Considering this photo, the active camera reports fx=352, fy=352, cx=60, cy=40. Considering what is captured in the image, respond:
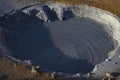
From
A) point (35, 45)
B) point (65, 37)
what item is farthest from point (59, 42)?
Result: point (35, 45)

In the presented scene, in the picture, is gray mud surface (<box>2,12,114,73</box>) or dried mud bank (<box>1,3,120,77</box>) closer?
dried mud bank (<box>1,3,120,77</box>)

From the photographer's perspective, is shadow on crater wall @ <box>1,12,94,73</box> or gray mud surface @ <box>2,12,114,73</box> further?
gray mud surface @ <box>2,12,114,73</box>

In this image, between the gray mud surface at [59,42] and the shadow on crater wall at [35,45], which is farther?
the gray mud surface at [59,42]

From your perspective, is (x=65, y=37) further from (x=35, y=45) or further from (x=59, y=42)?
(x=35, y=45)

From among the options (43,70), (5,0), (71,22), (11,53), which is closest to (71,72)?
(43,70)

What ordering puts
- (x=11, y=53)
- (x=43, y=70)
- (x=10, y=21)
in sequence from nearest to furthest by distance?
(x=43, y=70)
(x=11, y=53)
(x=10, y=21)

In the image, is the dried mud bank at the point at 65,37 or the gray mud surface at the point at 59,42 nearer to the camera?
the dried mud bank at the point at 65,37

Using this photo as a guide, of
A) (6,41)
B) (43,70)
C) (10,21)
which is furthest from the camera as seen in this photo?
(10,21)

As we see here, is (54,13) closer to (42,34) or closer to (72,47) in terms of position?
(42,34)
